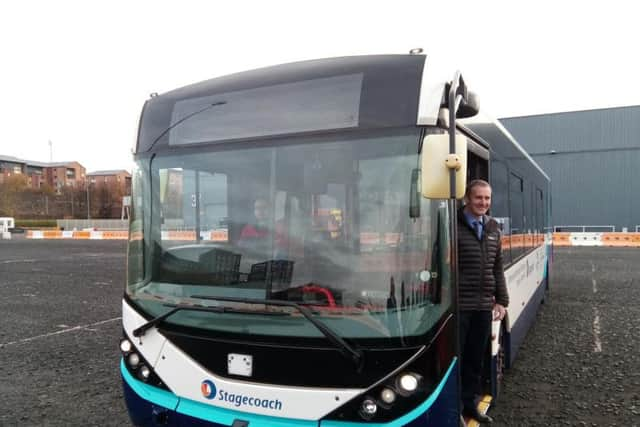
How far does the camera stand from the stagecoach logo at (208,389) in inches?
114

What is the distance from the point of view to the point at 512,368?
217 inches

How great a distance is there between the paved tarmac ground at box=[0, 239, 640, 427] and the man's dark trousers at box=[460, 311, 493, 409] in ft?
2.72

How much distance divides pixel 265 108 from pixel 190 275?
A: 1184 millimetres

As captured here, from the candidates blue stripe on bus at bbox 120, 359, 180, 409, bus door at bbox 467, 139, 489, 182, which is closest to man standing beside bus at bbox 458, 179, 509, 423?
bus door at bbox 467, 139, 489, 182

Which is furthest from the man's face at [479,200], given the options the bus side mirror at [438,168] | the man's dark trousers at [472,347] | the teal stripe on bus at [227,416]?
the teal stripe on bus at [227,416]

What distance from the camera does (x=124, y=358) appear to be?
335 cm

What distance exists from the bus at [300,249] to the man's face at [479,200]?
0.44m

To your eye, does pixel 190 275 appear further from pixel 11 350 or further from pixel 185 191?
pixel 11 350

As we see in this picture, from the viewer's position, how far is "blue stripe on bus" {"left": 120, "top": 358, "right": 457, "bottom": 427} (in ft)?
8.52

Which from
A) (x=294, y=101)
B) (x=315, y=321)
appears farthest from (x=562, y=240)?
(x=315, y=321)

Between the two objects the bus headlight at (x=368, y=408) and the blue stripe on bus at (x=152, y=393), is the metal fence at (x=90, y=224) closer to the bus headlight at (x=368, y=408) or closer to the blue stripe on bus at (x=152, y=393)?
the blue stripe on bus at (x=152, y=393)

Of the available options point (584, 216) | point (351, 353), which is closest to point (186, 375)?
point (351, 353)

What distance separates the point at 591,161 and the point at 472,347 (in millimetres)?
35702

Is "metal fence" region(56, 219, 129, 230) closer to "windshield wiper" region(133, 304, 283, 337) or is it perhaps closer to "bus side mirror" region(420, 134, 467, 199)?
"windshield wiper" region(133, 304, 283, 337)
